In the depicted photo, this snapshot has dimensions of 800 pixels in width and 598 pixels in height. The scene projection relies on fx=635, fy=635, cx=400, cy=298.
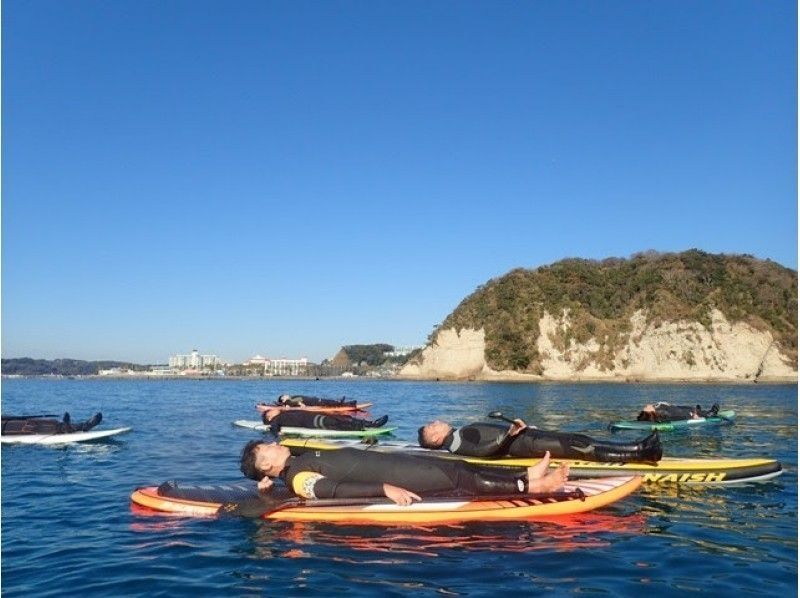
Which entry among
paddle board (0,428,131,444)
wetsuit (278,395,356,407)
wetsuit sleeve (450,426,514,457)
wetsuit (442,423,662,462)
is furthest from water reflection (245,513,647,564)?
wetsuit (278,395,356,407)

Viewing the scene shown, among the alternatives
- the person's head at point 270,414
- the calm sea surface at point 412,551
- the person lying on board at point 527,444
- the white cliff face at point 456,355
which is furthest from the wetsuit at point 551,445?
the white cliff face at point 456,355

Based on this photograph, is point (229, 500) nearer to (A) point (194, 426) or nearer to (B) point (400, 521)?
(B) point (400, 521)

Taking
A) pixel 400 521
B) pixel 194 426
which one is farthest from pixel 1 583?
pixel 194 426

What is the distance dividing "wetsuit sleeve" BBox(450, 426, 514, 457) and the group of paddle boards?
26 cm

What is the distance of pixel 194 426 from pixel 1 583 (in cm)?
1935

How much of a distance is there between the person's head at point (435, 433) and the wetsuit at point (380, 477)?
7.17ft

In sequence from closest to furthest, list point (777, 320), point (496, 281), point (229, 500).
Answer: point (229, 500)
point (777, 320)
point (496, 281)

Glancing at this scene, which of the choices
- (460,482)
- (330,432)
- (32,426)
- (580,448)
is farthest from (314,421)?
(460,482)

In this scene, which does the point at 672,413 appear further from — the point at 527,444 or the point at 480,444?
the point at 480,444

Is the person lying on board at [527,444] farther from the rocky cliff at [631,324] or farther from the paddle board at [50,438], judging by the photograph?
the rocky cliff at [631,324]

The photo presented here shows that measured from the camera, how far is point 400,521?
831cm

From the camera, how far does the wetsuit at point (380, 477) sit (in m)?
8.83

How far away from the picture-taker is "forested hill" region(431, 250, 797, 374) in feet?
294

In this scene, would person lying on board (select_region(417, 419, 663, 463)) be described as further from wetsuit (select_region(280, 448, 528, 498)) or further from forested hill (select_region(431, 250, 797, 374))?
forested hill (select_region(431, 250, 797, 374))
